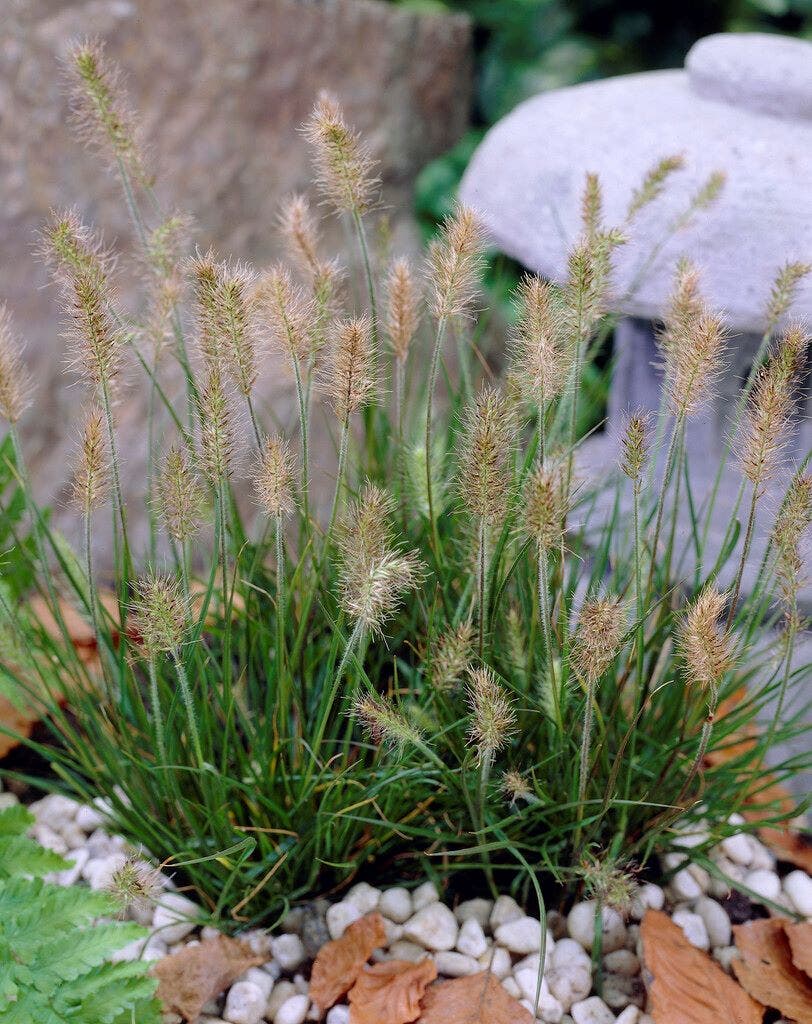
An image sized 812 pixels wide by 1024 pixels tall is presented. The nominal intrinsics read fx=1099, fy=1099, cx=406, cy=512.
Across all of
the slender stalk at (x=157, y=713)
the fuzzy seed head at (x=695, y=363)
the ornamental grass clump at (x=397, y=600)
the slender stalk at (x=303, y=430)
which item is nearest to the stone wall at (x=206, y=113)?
the ornamental grass clump at (x=397, y=600)

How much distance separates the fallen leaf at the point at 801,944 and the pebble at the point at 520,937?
0.27m

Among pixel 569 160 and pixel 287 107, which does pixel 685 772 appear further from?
pixel 287 107

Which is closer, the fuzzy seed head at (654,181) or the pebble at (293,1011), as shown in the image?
the pebble at (293,1011)

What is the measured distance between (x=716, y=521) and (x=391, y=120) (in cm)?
149

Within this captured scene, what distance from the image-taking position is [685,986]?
1.10m

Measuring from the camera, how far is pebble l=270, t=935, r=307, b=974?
1189mm

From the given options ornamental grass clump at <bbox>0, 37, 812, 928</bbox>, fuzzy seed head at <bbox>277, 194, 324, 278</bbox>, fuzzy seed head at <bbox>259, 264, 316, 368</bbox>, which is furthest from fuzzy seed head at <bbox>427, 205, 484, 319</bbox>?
fuzzy seed head at <bbox>277, 194, 324, 278</bbox>

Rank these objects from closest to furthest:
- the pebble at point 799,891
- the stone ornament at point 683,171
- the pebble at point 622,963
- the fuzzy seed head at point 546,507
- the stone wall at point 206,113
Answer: the fuzzy seed head at point 546,507 < the pebble at point 622,963 < the pebble at point 799,891 < the stone ornament at point 683,171 < the stone wall at point 206,113

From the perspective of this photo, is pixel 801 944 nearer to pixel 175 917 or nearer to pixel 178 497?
pixel 175 917

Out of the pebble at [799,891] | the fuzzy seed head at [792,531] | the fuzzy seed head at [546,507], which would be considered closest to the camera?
the fuzzy seed head at [546,507]

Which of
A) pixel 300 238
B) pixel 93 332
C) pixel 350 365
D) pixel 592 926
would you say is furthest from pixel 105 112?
pixel 592 926

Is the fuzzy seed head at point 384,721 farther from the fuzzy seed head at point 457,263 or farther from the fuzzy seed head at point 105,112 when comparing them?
the fuzzy seed head at point 105,112

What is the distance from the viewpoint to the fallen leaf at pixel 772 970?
1.13 m

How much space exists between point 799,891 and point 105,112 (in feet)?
3.87
